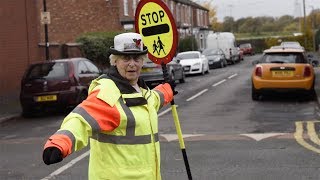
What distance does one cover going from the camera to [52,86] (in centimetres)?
1552

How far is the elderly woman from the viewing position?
3.18 metres

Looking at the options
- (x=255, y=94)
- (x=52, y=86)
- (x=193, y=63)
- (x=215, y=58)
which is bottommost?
(x=255, y=94)

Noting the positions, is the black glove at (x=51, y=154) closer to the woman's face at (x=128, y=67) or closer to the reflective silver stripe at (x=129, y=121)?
the reflective silver stripe at (x=129, y=121)

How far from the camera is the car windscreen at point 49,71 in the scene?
15.7 metres

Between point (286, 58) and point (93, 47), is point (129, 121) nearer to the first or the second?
point (286, 58)

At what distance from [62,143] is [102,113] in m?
0.42

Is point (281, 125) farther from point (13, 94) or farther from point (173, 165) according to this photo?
point (13, 94)

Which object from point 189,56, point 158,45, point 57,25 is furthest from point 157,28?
point 57,25

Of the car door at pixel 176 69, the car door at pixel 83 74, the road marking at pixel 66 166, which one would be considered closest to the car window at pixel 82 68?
the car door at pixel 83 74

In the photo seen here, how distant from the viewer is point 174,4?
5766cm

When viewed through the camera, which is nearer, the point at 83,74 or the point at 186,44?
the point at 83,74

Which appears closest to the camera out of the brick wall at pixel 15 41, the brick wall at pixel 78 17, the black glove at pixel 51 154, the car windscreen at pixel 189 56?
the black glove at pixel 51 154

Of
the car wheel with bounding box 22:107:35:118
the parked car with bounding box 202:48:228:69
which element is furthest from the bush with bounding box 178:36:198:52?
the car wheel with bounding box 22:107:35:118

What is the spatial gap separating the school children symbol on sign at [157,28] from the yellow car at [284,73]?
38.1ft
